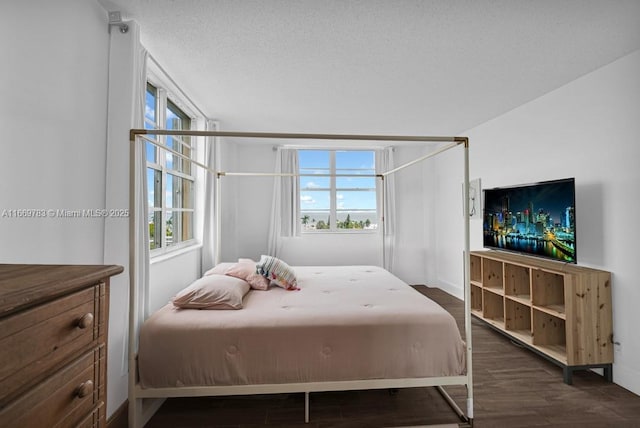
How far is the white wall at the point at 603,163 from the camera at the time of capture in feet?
7.82

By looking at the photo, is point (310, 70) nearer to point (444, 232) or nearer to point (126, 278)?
point (126, 278)

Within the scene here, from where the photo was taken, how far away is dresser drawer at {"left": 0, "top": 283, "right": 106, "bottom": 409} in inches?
25.0

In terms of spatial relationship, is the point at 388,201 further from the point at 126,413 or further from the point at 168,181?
the point at 126,413

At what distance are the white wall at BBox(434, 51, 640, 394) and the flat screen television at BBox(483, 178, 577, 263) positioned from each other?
0.18 m

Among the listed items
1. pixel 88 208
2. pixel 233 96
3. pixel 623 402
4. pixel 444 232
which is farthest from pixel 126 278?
pixel 444 232

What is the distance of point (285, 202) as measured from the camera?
523cm

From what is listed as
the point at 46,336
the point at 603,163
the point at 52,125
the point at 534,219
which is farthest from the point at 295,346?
the point at 603,163

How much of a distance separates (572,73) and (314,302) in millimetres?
2911

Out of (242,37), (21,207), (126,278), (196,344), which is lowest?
(196,344)

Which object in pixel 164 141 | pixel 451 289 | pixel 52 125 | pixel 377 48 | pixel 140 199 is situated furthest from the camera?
pixel 451 289

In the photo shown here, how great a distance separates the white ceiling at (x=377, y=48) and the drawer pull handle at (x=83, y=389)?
193 cm

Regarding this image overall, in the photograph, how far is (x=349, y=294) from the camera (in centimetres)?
258

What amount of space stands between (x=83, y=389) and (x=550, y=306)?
11.0ft

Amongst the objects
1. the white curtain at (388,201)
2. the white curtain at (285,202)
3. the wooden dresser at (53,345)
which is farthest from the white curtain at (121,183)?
the white curtain at (388,201)
